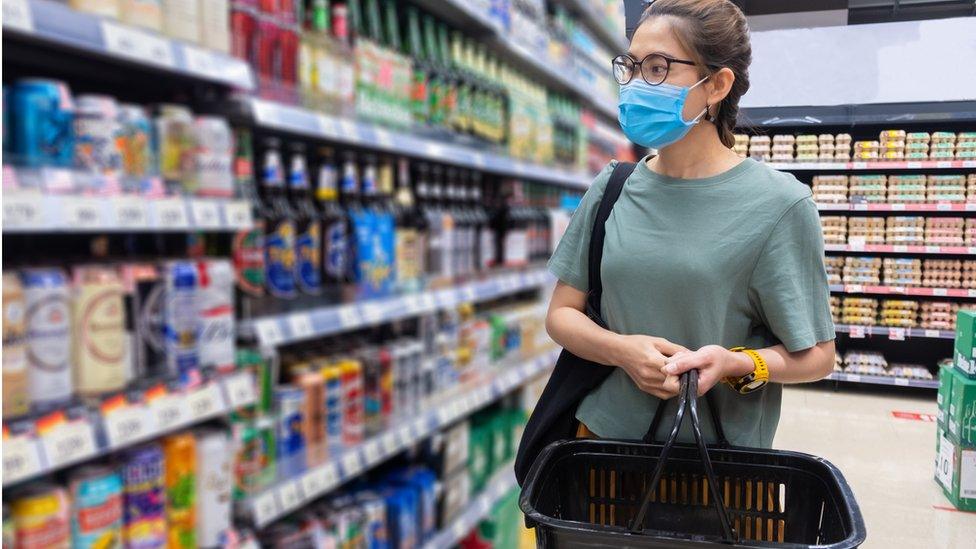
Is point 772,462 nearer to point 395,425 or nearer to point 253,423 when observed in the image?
point 253,423

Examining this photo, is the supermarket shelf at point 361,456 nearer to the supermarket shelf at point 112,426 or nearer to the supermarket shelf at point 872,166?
→ the supermarket shelf at point 112,426

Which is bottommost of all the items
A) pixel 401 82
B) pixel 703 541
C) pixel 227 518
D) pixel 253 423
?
pixel 227 518

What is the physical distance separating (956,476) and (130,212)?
1375 millimetres

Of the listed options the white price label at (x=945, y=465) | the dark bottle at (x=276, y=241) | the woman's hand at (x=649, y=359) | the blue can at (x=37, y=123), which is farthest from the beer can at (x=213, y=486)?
the white price label at (x=945, y=465)

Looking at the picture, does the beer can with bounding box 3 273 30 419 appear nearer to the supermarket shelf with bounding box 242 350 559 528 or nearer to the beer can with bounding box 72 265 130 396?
the beer can with bounding box 72 265 130 396

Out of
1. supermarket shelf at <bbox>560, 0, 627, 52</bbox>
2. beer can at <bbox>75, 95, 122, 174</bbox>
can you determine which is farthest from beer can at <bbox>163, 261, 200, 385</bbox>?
supermarket shelf at <bbox>560, 0, 627, 52</bbox>

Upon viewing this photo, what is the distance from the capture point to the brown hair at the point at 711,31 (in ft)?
3.02

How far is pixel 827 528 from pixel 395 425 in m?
1.54

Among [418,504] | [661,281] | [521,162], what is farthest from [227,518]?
[521,162]

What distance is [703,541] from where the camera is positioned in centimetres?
75

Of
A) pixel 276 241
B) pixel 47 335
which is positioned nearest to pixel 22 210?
pixel 47 335

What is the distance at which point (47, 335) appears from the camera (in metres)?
1.23

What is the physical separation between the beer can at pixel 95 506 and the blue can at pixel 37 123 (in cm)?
54

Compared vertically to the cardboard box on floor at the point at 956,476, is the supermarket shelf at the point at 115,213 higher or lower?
higher
